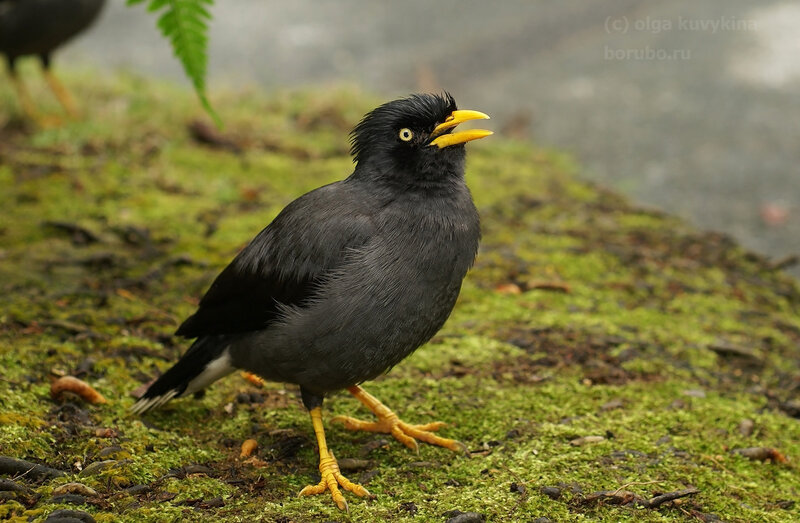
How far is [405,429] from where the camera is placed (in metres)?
4.00

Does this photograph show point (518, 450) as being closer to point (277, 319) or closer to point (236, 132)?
point (277, 319)

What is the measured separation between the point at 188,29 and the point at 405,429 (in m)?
1.98

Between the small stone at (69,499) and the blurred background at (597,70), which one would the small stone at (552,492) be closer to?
the small stone at (69,499)

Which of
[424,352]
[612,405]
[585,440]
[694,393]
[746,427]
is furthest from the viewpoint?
[424,352]

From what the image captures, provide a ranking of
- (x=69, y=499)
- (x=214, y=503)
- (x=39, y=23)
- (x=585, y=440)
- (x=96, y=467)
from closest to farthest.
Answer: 1. (x=69, y=499)
2. (x=214, y=503)
3. (x=96, y=467)
4. (x=585, y=440)
5. (x=39, y=23)

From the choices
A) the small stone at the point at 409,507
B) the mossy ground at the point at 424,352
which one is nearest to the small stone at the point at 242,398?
the mossy ground at the point at 424,352

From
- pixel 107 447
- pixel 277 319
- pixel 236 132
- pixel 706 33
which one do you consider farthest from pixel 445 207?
pixel 706 33

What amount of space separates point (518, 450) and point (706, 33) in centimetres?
948

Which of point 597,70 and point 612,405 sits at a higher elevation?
point 597,70

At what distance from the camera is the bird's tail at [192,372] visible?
156 inches

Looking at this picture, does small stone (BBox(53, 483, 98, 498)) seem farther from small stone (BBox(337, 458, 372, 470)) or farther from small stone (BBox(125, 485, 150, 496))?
small stone (BBox(337, 458, 372, 470))

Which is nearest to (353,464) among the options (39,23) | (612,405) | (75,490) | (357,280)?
(357,280)

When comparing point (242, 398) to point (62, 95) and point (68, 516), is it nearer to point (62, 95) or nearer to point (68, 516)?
point (68, 516)

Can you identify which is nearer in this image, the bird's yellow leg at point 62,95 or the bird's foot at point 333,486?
the bird's foot at point 333,486
